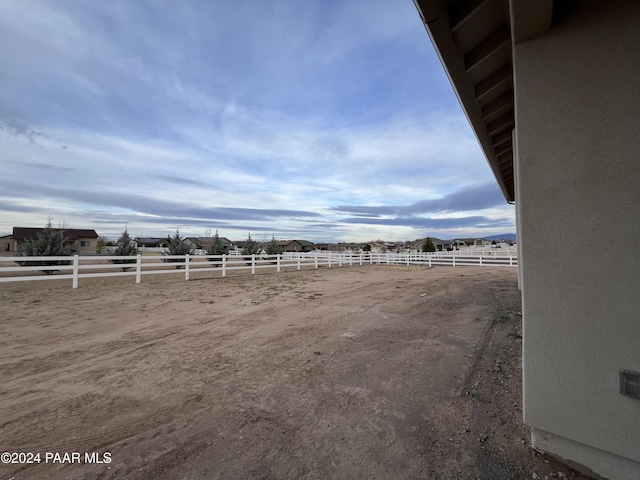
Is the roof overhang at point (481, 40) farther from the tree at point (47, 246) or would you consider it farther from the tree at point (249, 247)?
the tree at point (249, 247)

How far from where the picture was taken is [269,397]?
250cm

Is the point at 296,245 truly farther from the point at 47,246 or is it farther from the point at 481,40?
the point at 481,40

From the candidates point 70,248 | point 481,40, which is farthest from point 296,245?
point 481,40

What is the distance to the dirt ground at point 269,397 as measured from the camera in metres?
1.73

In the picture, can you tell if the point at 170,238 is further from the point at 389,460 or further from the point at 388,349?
the point at 389,460

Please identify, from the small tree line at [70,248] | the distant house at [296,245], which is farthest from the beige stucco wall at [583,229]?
the distant house at [296,245]

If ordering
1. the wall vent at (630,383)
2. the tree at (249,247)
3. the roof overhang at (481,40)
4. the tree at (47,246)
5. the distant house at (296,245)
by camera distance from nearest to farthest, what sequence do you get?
the wall vent at (630,383) → the roof overhang at (481,40) → the tree at (47,246) → the tree at (249,247) → the distant house at (296,245)

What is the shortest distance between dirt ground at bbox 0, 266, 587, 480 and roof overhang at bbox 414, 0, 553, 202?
268 centimetres

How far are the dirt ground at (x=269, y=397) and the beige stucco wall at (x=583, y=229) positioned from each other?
0.37 m

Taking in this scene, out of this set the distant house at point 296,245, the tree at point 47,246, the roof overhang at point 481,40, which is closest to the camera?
the roof overhang at point 481,40

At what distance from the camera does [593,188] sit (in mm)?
1569

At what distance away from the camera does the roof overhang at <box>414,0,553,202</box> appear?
1704mm

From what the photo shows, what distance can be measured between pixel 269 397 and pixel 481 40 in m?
3.68

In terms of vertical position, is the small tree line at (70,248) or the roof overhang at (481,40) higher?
the roof overhang at (481,40)
